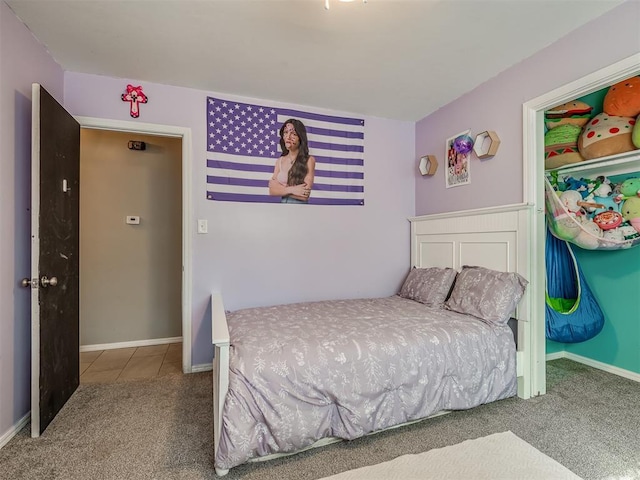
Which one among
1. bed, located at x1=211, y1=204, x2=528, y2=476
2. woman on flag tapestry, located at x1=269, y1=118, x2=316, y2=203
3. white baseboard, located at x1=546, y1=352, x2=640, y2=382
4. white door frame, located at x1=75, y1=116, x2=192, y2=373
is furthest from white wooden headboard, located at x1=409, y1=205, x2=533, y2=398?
white door frame, located at x1=75, y1=116, x2=192, y2=373

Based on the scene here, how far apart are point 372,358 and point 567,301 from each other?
6.78ft

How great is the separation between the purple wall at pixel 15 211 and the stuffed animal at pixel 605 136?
12.1ft

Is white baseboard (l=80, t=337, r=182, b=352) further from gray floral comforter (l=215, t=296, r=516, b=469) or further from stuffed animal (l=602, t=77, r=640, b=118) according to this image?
stuffed animal (l=602, t=77, r=640, b=118)

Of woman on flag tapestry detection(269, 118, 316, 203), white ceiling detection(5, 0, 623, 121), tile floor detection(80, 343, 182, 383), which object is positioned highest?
white ceiling detection(5, 0, 623, 121)

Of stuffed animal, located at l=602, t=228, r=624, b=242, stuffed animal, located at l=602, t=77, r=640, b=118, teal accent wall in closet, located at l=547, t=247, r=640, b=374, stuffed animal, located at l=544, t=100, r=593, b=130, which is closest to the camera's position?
stuffed animal, located at l=602, t=77, r=640, b=118

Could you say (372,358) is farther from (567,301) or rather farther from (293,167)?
(567,301)

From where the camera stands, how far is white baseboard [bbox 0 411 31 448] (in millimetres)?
1664

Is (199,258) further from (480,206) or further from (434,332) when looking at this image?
(480,206)

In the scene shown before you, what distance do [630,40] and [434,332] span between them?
6.21 feet

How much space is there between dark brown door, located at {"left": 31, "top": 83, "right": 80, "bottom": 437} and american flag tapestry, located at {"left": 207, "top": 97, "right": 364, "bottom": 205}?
37.8 inches

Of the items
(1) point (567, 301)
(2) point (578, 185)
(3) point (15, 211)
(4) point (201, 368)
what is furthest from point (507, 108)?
(3) point (15, 211)

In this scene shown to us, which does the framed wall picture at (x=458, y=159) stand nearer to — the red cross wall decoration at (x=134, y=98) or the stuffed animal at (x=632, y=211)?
the stuffed animal at (x=632, y=211)

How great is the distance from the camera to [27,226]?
193 centimetres

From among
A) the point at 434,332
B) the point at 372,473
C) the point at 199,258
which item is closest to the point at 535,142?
the point at 434,332
